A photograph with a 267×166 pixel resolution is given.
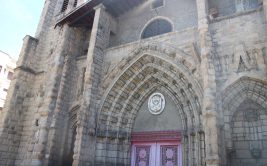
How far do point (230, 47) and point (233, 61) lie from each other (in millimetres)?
429

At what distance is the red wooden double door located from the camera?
7.33 m

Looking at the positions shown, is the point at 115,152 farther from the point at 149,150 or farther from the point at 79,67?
the point at 79,67

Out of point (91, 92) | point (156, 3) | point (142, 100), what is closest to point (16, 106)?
point (91, 92)

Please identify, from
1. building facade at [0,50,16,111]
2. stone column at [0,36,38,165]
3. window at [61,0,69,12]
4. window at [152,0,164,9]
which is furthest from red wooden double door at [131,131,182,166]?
building facade at [0,50,16,111]

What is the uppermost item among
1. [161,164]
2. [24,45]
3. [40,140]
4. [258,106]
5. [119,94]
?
[24,45]

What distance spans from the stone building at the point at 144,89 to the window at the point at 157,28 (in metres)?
0.04

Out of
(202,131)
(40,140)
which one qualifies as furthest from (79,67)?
(202,131)

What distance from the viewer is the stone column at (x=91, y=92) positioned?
7.43m

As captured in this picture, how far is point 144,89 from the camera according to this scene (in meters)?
8.53

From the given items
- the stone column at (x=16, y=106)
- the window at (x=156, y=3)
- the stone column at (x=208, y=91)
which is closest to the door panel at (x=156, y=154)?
the stone column at (x=208, y=91)

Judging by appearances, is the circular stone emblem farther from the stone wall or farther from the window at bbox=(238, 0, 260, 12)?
the window at bbox=(238, 0, 260, 12)

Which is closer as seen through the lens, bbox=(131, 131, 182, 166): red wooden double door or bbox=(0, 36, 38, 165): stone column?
bbox=(131, 131, 182, 166): red wooden double door

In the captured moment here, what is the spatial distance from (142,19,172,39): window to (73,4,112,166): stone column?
1.53m

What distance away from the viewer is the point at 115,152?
26.0 ft
